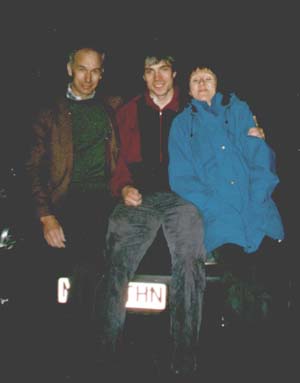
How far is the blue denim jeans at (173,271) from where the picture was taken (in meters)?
2.70

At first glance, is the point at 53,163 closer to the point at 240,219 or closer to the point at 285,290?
the point at 240,219

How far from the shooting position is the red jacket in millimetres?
3512

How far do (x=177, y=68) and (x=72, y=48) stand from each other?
0.92 m

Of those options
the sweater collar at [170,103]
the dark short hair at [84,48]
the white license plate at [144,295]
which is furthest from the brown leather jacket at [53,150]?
the white license plate at [144,295]

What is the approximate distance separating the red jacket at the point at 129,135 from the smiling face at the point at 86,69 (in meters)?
0.35

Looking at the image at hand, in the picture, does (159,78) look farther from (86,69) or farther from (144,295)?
(144,295)

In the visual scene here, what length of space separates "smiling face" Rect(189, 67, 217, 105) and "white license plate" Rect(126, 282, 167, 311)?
5.04 feet

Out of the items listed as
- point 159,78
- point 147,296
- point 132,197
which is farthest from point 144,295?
point 159,78

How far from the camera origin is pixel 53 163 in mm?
3537

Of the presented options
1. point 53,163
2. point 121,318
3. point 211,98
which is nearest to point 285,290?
point 121,318

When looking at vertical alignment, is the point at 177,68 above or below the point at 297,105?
above

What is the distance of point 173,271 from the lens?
2766 mm

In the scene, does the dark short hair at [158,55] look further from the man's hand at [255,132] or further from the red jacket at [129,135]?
the man's hand at [255,132]

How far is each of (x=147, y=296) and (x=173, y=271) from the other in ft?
0.75
